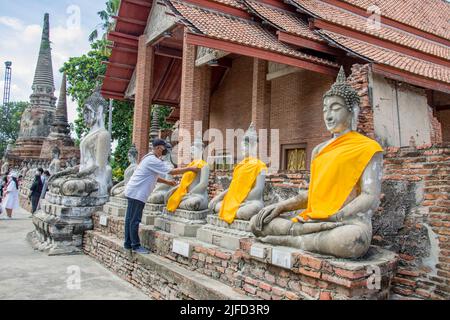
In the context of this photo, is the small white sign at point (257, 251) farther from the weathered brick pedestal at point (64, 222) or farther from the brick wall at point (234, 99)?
the brick wall at point (234, 99)

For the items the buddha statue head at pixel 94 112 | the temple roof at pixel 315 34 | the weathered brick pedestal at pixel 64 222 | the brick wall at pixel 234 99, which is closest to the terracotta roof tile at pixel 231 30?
the temple roof at pixel 315 34

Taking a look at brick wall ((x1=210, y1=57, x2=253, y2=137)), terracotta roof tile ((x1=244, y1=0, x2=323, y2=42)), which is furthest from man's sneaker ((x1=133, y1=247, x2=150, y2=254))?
brick wall ((x1=210, y1=57, x2=253, y2=137))

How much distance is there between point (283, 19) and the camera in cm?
1060

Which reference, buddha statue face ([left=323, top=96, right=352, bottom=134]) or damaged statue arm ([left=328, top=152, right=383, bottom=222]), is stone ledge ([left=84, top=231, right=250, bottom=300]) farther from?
buddha statue face ([left=323, top=96, right=352, bottom=134])

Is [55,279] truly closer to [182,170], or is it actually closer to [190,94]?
[182,170]

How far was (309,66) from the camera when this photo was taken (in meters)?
9.34

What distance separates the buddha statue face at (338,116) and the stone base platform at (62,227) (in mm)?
5516

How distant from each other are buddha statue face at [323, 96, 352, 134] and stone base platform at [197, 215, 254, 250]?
59.3 inches

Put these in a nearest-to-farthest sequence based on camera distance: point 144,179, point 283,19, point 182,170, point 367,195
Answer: point 367,195 < point 144,179 < point 182,170 < point 283,19

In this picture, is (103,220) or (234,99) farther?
(234,99)

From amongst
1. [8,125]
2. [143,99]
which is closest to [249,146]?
[143,99]

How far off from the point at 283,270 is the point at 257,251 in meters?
0.32
